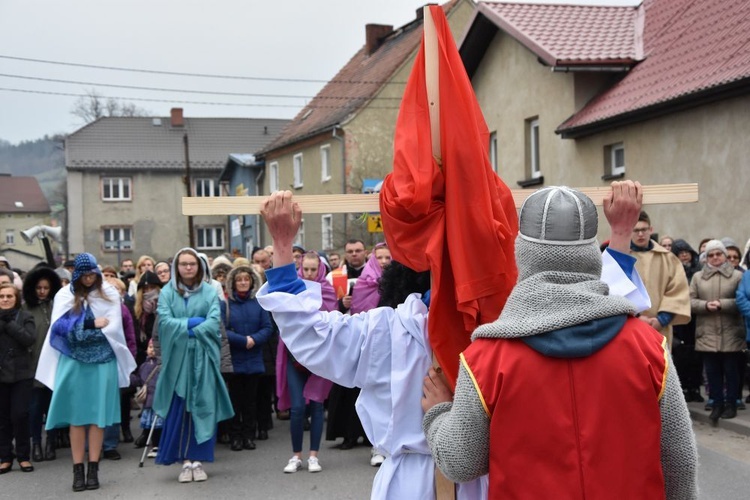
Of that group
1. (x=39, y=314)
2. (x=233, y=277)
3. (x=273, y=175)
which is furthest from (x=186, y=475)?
(x=273, y=175)

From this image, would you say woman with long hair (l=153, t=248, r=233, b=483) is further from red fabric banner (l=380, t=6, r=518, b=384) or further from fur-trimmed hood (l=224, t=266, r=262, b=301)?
red fabric banner (l=380, t=6, r=518, b=384)

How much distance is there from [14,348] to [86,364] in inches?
42.2

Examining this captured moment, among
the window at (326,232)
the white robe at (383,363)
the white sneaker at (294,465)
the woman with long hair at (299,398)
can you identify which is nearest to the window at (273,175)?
the window at (326,232)

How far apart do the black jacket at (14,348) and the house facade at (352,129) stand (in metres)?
23.7

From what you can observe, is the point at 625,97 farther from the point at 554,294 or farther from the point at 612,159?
the point at 554,294

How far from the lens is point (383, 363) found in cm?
326

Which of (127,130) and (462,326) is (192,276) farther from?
(127,130)

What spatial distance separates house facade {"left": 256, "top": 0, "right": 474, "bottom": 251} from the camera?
1494 inches

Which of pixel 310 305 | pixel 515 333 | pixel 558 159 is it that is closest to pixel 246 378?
pixel 310 305

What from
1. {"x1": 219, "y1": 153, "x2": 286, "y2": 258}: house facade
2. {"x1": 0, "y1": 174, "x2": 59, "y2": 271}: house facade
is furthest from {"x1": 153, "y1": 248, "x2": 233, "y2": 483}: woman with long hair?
{"x1": 0, "y1": 174, "x2": 59, "y2": 271}: house facade

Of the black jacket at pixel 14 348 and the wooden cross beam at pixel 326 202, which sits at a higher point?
the wooden cross beam at pixel 326 202

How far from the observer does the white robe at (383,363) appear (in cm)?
318

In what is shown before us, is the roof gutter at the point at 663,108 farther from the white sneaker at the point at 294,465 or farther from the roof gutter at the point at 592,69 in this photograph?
the white sneaker at the point at 294,465

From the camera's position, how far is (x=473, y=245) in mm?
2979
